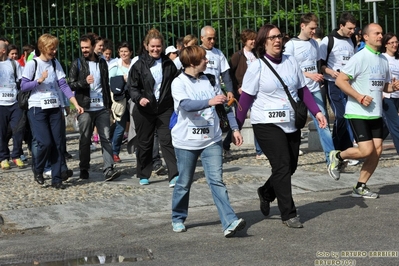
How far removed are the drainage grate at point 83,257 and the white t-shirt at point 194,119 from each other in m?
1.06

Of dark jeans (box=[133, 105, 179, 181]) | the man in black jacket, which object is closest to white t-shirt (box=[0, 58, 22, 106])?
the man in black jacket

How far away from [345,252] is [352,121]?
274 cm

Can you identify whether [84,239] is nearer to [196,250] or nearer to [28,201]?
[196,250]

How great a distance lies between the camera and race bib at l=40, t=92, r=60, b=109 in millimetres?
11117

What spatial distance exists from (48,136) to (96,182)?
36.1 inches

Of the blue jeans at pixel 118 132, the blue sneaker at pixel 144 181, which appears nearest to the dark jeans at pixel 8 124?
the blue jeans at pixel 118 132

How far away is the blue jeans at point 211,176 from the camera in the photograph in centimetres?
824

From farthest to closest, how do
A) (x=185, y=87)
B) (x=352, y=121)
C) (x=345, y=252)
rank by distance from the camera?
1. (x=352, y=121)
2. (x=185, y=87)
3. (x=345, y=252)

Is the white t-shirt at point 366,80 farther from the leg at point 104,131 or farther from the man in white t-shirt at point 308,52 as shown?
the leg at point 104,131

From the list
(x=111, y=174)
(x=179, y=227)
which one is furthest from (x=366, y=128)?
(x=111, y=174)

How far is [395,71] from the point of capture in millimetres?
12664

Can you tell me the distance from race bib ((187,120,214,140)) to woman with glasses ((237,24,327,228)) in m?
0.45

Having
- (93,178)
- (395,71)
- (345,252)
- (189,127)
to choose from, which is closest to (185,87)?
(189,127)

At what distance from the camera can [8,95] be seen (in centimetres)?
1354
